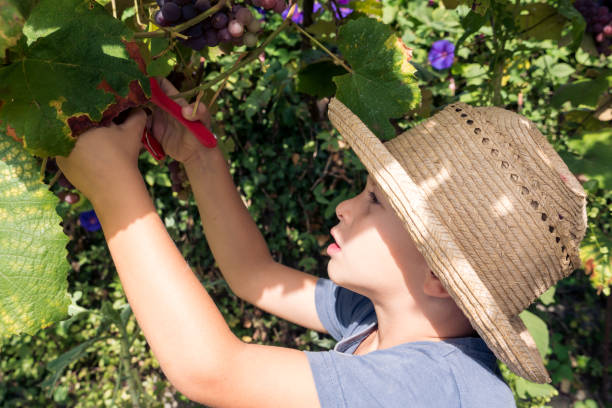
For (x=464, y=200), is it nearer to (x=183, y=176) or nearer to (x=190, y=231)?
(x=183, y=176)

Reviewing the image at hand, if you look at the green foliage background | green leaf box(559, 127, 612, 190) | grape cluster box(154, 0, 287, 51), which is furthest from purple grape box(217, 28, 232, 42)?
the green foliage background

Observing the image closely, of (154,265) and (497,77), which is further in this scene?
(497,77)

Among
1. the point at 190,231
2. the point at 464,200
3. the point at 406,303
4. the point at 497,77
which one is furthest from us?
the point at 190,231

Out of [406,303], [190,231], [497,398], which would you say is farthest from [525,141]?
[190,231]

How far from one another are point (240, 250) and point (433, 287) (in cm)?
63

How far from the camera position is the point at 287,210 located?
8.43 ft

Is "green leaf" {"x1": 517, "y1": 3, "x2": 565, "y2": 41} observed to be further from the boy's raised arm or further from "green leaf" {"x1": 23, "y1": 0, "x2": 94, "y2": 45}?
"green leaf" {"x1": 23, "y1": 0, "x2": 94, "y2": 45}

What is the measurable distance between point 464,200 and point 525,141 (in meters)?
0.21

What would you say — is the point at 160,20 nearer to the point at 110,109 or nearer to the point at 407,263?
the point at 110,109

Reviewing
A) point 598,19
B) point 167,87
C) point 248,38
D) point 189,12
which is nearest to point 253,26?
point 248,38

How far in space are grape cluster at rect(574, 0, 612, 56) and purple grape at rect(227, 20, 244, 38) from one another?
1233 millimetres

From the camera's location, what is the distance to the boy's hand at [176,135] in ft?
3.82

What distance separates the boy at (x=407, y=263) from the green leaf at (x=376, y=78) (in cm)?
7

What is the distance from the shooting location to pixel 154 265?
2.74 feet
